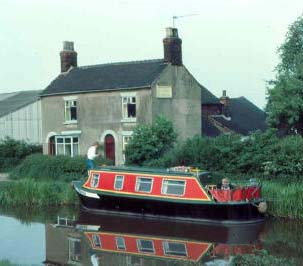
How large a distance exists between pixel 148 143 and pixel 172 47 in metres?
7.38

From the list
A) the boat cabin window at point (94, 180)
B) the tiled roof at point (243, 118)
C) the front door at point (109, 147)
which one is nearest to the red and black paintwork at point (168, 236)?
the boat cabin window at point (94, 180)

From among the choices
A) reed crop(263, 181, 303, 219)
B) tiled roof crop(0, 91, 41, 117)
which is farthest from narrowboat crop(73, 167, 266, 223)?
tiled roof crop(0, 91, 41, 117)

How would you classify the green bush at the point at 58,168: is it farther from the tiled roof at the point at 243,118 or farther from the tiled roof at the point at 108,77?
the tiled roof at the point at 243,118

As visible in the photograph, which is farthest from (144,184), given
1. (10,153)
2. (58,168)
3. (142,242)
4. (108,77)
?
(10,153)

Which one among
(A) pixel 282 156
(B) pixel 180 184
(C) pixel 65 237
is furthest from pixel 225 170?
(C) pixel 65 237

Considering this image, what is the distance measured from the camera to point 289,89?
30.2 meters

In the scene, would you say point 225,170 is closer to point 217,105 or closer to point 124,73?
point 124,73

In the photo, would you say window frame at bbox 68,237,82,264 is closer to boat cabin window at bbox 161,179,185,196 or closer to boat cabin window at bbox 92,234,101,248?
boat cabin window at bbox 92,234,101,248

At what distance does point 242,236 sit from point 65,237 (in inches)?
204

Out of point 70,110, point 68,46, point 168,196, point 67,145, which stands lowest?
point 168,196

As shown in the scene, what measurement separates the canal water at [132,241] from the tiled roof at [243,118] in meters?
21.2

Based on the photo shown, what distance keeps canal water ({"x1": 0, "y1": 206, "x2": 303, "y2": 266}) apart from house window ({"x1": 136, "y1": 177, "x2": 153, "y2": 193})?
107cm

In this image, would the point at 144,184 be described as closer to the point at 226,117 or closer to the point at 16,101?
the point at 226,117

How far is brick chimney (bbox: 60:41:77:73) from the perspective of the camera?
37.4 metres
